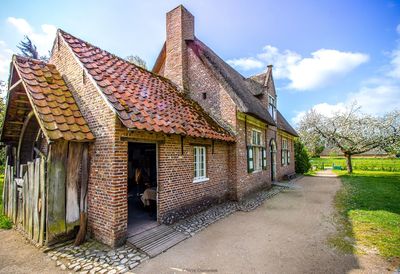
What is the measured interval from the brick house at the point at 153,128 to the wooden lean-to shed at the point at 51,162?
0.23 feet

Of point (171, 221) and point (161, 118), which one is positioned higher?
A: point (161, 118)

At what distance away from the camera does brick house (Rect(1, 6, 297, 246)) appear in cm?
538

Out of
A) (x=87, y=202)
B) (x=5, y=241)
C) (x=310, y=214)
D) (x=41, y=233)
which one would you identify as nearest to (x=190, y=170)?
(x=87, y=202)

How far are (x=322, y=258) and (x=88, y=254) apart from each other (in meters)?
5.52

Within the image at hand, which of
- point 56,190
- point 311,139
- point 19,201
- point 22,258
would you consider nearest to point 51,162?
point 56,190

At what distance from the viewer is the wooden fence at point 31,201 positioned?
533 cm

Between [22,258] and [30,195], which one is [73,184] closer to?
[30,195]

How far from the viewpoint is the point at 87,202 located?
5.80 m

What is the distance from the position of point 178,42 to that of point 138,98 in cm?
602

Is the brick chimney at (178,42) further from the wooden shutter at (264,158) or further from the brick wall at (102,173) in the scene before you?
the wooden shutter at (264,158)

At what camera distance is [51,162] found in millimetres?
5305

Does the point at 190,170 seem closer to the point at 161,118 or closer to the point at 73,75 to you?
the point at 161,118

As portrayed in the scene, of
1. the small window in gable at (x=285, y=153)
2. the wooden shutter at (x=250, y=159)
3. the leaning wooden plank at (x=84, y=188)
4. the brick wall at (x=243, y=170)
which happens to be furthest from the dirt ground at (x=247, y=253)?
the small window in gable at (x=285, y=153)

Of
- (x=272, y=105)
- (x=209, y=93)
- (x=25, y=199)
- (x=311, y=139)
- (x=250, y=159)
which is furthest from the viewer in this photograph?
(x=311, y=139)
